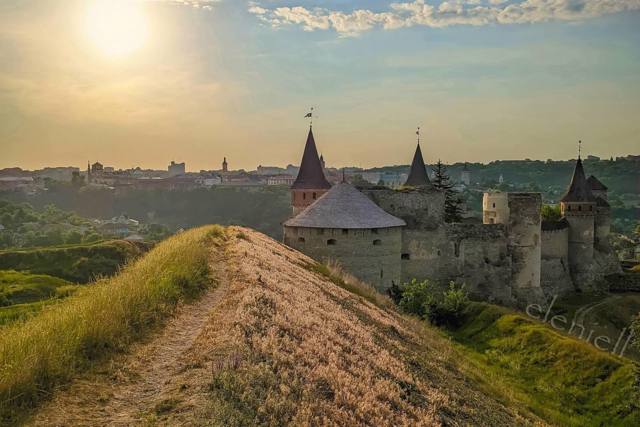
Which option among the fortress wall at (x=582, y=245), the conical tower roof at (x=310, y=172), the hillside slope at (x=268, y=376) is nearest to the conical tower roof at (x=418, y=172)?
the conical tower roof at (x=310, y=172)

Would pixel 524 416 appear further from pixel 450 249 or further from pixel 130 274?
→ pixel 450 249

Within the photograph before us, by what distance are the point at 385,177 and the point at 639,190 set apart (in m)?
61.6

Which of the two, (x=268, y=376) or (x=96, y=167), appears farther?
(x=96, y=167)

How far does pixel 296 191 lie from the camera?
34875mm

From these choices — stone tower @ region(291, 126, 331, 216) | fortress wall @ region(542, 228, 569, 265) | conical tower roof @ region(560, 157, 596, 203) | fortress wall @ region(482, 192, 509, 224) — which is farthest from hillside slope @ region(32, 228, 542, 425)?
conical tower roof @ region(560, 157, 596, 203)

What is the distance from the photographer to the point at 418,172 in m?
36.1

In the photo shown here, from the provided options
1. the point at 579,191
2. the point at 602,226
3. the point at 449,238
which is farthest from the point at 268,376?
the point at 602,226

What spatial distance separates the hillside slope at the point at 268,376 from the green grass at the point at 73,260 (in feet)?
46.6

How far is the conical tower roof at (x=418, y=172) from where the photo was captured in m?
35.6

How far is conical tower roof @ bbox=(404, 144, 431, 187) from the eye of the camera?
117 ft

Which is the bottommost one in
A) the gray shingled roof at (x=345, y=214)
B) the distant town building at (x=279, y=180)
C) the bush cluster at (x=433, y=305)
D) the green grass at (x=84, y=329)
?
the bush cluster at (x=433, y=305)

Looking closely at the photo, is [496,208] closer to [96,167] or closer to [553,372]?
[553,372]

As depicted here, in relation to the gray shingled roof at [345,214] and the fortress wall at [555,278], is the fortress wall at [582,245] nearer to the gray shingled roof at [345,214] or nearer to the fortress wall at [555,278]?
the fortress wall at [555,278]

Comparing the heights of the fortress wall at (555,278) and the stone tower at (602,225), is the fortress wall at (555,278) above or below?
below
